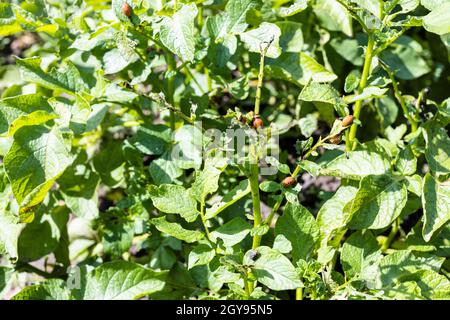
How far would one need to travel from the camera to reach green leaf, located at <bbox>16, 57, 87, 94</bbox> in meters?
1.52

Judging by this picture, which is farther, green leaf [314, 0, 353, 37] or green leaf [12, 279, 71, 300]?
green leaf [314, 0, 353, 37]

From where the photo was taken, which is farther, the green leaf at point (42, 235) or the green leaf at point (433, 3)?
the green leaf at point (42, 235)

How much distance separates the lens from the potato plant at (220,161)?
1300 millimetres

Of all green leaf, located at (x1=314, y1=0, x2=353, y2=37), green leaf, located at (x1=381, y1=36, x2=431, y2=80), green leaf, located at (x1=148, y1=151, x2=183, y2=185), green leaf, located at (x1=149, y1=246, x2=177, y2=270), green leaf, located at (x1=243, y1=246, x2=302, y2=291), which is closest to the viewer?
green leaf, located at (x1=243, y1=246, x2=302, y2=291)

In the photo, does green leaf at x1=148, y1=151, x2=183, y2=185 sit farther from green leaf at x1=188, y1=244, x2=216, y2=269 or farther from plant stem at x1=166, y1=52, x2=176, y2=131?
green leaf at x1=188, y1=244, x2=216, y2=269

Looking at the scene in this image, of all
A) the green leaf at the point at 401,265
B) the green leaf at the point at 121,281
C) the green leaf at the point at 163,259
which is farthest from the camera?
the green leaf at the point at 163,259

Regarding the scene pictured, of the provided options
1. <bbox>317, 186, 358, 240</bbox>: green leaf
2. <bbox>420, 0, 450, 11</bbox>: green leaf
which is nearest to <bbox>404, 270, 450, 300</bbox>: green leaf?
<bbox>317, 186, 358, 240</bbox>: green leaf

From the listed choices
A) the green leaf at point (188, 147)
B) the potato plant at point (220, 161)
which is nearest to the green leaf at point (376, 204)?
the potato plant at point (220, 161)

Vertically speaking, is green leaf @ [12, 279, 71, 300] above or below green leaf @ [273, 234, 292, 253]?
below

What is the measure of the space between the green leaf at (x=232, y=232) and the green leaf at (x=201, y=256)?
0.03 meters

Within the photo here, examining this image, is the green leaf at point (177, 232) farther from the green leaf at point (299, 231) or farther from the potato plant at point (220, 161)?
the green leaf at point (299, 231)

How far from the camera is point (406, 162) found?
140cm

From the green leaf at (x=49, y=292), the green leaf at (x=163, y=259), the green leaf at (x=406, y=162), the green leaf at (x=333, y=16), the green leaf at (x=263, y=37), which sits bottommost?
the green leaf at (x=163, y=259)

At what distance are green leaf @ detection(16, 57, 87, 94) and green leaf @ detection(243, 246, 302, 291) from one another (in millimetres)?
648
